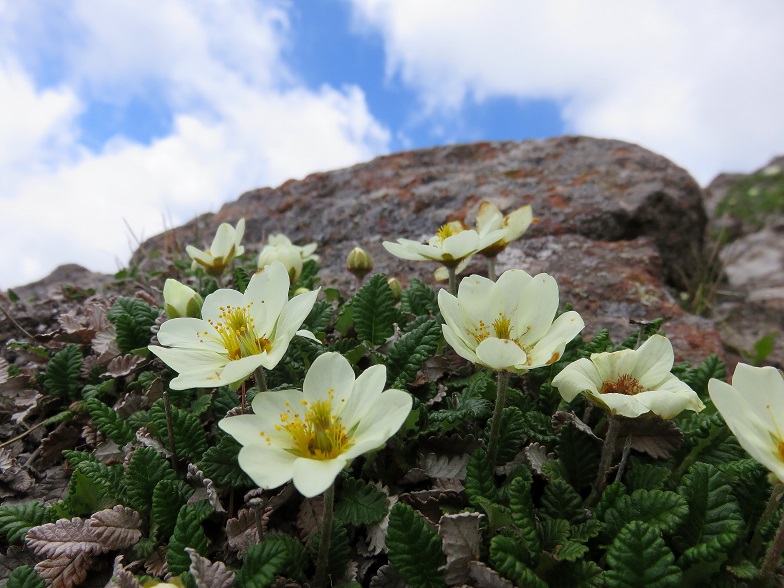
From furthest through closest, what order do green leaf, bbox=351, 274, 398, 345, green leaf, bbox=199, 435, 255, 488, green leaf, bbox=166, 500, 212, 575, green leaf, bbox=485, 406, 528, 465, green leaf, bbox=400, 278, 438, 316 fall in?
green leaf, bbox=400, 278, 438, 316 → green leaf, bbox=351, 274, 398, 345 → green leaf, bbox=485, 406, 528, 465 → green leaf, bbox=199, 435, 255, 488 → green leaf, bbox=166, 500, 212, 575

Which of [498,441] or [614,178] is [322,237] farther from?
[498,441]

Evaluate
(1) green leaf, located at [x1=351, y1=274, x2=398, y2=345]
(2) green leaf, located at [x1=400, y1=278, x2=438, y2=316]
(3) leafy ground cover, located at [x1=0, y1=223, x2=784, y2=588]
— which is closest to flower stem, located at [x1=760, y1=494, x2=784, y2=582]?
(3) leafy ground cover, located at [x1=0, y1=223, x2=784, y2=588]

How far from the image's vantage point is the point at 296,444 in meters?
1.36

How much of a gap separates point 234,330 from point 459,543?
0.81 metres

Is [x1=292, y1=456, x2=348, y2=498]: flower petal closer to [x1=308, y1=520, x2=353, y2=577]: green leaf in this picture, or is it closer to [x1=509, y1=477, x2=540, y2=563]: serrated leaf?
[x1=308, y1=520, x2=353, y2=577]: green leaf

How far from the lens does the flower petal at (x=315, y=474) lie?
3.84ft

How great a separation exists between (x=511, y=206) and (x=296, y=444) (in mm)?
2729

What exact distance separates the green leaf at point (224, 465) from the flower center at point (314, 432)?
42 centimetres

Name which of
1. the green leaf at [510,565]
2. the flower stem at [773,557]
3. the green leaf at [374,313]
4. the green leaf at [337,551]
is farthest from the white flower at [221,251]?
the flower stem at [773,557]

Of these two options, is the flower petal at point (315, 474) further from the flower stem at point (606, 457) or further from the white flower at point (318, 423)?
the flower stem at point (606, 457)

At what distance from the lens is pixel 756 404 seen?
138 cm

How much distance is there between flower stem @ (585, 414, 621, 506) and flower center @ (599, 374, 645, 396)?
0.08 m

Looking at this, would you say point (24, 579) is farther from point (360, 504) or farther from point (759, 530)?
point (759, 530)

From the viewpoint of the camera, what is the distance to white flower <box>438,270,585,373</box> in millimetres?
1605
